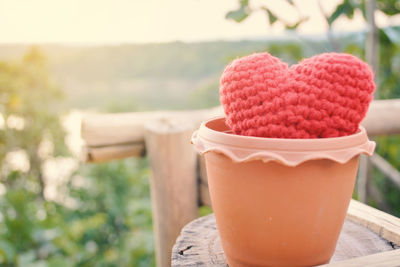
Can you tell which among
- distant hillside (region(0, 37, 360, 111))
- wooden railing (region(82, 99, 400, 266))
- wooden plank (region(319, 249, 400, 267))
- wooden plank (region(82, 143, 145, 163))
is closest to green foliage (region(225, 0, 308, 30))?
wooden railing (region(82, 99, 400, 266))

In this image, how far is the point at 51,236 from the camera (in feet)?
9.10

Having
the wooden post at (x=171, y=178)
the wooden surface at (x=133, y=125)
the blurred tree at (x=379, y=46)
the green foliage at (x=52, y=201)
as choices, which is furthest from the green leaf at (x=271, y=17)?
the green foliage at (x=52, y=201)

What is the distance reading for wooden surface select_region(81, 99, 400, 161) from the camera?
5.23 feet

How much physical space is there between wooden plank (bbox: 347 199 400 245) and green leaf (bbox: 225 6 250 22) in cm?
73

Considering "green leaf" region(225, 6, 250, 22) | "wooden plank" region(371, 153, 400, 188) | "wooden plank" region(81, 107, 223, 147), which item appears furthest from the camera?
"wooden plank" region(371, 153, 400, 188)

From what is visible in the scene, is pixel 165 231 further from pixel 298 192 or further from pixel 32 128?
pixel 32 128

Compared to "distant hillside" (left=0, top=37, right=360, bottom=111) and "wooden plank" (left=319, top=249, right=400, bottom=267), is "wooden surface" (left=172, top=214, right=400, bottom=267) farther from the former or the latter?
"distant hillside" (left=0, top=37, right=360, bottom=111)

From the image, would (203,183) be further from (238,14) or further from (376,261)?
(376,261)

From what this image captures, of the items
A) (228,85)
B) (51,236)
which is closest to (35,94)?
(51,236)

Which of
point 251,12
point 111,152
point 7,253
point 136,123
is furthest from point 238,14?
point 7,253

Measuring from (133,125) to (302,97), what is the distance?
113 centimetres

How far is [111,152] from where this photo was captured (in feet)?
5.31

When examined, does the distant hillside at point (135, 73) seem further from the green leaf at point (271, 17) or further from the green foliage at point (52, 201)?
the green leaf at point (271, 17)

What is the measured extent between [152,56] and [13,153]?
1.58m
